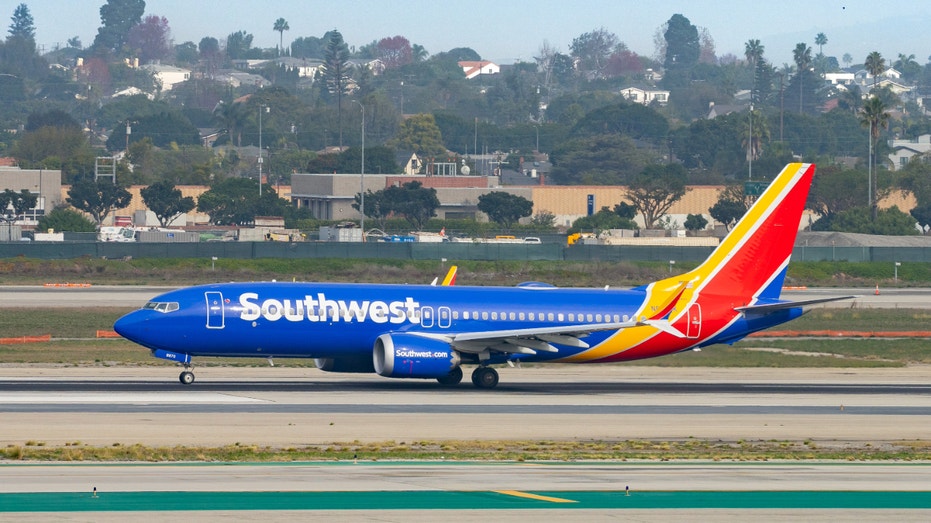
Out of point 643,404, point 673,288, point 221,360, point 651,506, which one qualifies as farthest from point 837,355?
point 651,506

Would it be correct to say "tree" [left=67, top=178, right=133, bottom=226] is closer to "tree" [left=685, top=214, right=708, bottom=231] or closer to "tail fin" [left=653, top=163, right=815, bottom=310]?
"tree" [left=685, top=214, right=708, bottom=231]

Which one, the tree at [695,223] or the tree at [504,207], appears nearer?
the tree at [695,223]

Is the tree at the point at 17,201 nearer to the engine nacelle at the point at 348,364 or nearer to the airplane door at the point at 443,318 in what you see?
the engine nacelle at the point at 348,364

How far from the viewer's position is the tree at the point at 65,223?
154 meters

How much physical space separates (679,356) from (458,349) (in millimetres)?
17791

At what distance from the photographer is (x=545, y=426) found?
120ft

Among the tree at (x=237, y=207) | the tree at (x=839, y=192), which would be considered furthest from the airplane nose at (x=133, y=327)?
the tree at (x=839, y=192)

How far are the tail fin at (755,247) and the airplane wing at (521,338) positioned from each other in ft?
14.6

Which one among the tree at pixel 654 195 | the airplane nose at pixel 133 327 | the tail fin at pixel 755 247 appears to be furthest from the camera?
the tree at pixel 654 195

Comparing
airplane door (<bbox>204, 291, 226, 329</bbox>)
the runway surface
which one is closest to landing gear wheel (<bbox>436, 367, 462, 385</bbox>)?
the runway surface

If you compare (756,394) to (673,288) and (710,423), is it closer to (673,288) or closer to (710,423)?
(673,288)

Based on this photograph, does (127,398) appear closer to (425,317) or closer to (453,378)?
(425,317)

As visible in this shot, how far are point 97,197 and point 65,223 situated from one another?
59.8ft

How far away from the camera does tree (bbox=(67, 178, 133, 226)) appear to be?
6791 inches
